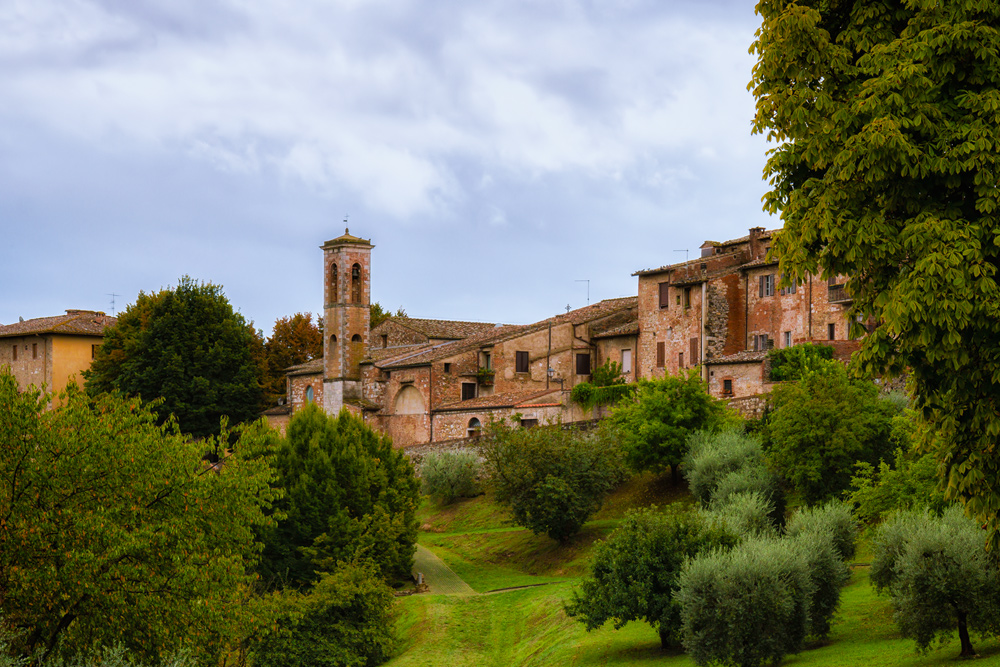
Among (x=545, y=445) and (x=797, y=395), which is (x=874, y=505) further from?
(x=545, y=445)

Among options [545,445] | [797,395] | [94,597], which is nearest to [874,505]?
[797,395]

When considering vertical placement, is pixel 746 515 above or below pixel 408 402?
below

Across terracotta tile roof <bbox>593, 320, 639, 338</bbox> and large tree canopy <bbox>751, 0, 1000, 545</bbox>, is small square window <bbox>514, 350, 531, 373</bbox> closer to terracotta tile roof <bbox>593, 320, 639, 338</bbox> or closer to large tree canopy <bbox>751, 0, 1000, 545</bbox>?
terracotta tile roof <bbox>593, 320, 639, 338</bbox>

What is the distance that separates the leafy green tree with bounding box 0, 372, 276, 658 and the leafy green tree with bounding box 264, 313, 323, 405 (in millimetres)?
51114

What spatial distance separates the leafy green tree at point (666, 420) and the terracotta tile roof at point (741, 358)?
406 cm

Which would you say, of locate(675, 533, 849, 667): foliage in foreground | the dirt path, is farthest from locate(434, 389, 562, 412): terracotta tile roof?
locate(675, 533, 849, 667): foliage in foreground

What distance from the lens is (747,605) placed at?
23.5 m

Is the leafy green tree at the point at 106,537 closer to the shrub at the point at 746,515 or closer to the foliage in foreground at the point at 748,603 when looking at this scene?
the foliage in foreground at the point at 748,603

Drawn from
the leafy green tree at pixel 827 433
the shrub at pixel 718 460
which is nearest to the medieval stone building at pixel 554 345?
the shrub at pixel 718 460

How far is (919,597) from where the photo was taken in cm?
2144

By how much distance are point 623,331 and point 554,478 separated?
16.4 m

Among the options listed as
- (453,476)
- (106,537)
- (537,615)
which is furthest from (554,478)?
(106,537)

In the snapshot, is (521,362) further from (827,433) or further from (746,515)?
(746,515)

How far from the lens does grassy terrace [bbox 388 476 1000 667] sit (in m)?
24.0
